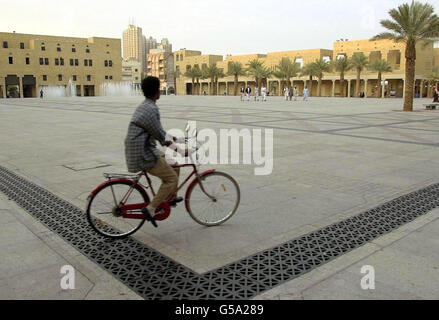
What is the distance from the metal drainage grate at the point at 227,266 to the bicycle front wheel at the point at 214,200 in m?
0.81

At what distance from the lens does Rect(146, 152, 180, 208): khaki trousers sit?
4305 mm

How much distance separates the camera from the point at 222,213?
16.3 ft

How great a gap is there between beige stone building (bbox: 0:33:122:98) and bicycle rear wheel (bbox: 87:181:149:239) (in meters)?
80.6

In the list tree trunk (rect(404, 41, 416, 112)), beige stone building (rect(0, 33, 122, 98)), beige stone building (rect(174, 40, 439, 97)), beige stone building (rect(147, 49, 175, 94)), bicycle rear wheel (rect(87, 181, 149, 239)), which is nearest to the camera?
bicycle rear wheel (rect(87, 181, 149, 239))

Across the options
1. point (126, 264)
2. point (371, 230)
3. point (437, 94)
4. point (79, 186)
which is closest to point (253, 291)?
point (126, 264)

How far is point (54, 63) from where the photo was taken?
270ft

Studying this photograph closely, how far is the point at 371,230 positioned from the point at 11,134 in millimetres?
12586

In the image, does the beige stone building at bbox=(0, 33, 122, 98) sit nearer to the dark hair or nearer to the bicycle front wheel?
the bicycle front wheel

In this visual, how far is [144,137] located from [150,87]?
0.51 meters

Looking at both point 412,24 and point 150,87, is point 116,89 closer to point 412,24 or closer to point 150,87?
point 412,24

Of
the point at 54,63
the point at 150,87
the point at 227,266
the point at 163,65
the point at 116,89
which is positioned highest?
the point at 163,65

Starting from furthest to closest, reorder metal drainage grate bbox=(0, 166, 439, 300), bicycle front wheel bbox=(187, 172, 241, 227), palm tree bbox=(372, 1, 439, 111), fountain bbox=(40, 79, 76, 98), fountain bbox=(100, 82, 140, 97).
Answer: fountain bbox=(100, 82, 140, 97) < fountain bbox=(40, 79, 76, 98) < palm tree bbox=(372, 1, 439, 111) < bicycle front wheel bbox=(187, 172, 241, 227) < metal drainage grate bbox=(0, 166, 439, 300)

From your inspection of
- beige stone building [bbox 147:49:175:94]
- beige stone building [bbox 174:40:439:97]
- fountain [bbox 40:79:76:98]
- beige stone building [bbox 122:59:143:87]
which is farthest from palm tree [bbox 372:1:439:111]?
beige stone building [bbox 122:59:143:87]

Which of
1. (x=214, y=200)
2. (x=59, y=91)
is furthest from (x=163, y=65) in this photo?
(x=214, y=200)
